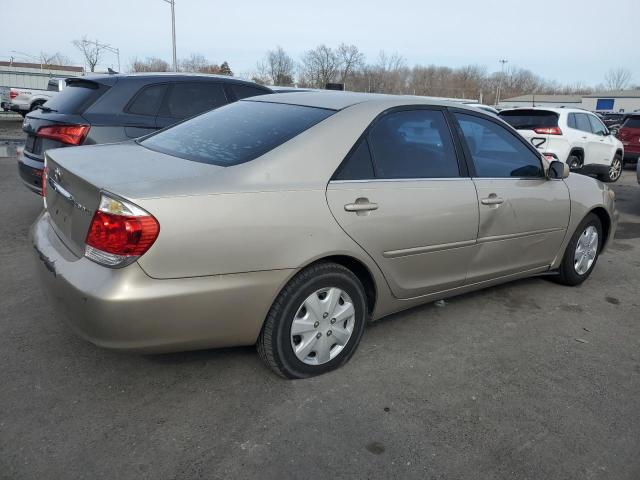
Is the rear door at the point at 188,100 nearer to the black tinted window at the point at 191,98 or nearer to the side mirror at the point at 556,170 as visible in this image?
the black tinted window at the point at 191,98

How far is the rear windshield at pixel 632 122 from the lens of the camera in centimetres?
1356

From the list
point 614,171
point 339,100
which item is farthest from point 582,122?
point 339,100

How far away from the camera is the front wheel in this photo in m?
12.2

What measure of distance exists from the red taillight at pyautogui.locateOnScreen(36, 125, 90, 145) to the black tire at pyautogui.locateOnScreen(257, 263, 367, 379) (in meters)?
3.47

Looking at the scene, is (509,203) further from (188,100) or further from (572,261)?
(188,100)

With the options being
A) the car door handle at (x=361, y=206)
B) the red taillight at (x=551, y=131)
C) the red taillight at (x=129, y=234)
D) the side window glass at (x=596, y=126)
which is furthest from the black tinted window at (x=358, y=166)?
the side window glass at (x=596, y=126)

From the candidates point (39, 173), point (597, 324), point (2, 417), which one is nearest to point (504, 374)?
point (597, 324)

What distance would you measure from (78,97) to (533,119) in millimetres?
8852

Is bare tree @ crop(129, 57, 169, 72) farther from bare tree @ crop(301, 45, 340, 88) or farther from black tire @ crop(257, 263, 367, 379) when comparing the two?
black tire @ crop(257, 263, 367, 379)

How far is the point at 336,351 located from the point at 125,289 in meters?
1.27

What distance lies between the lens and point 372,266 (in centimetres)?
310

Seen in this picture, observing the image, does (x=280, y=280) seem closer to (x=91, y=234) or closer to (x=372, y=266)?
(x=372, y=266)

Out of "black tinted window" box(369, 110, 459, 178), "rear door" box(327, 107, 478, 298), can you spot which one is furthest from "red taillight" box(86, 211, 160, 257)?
"black tinted window" box(369, 110, 459, 178)

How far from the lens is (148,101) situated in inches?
227
